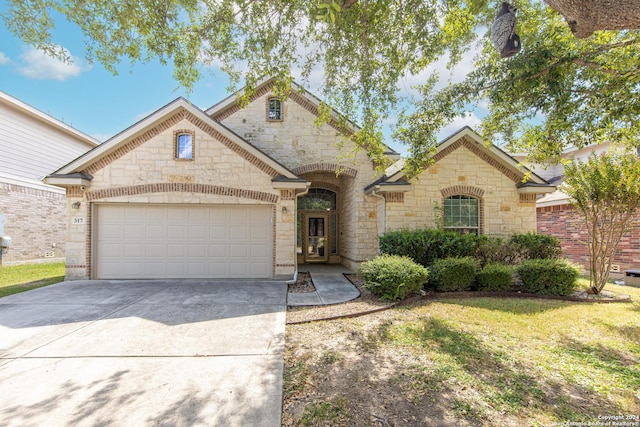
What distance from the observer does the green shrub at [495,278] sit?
8.20 metres

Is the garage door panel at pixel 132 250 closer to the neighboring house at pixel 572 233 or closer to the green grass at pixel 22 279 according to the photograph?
the green grass at pixel 22 279

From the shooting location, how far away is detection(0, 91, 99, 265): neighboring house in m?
13.3

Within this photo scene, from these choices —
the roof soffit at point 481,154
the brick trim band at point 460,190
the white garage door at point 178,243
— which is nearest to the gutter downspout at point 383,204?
the roof soffit at point 481,154

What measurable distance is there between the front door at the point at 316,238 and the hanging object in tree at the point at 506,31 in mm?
10902

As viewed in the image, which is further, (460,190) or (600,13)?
(460,190)

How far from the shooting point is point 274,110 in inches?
483

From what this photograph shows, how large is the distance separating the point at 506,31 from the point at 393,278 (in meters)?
5.26

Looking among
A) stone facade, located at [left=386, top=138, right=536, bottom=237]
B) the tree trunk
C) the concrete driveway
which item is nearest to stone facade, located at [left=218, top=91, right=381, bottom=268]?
stone facade, located at [left=386, top=138, right=536, bottom=237]

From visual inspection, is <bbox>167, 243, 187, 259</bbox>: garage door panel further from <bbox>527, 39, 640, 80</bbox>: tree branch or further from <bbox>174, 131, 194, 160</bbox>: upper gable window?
<bbox>527, 39, 640, 80</bbox>: tree branch

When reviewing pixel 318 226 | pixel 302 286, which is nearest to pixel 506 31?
pixel 302 286

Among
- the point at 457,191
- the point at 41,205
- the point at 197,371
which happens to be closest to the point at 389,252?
the point at 457,191

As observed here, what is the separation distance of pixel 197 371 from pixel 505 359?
4238mm

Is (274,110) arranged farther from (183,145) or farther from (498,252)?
(498,252)

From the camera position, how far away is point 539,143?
8.26 m
